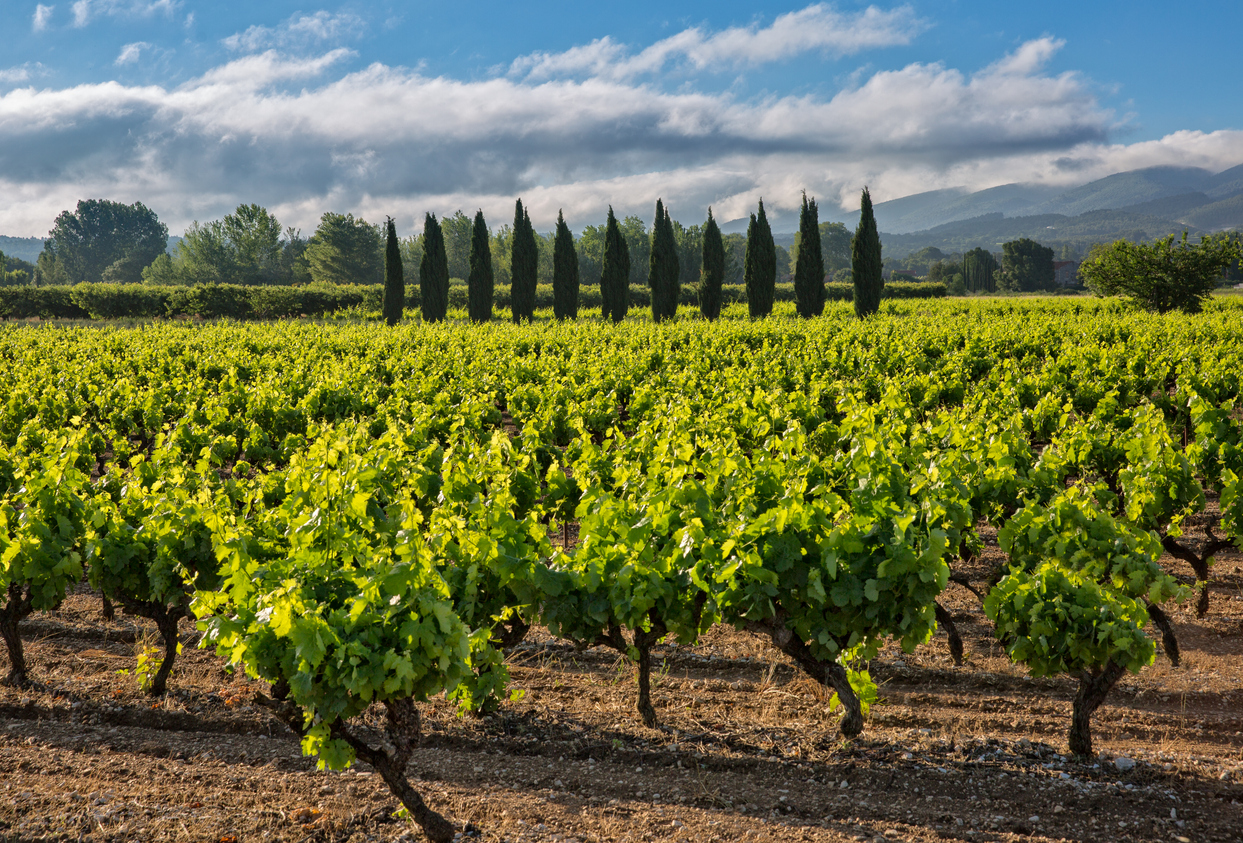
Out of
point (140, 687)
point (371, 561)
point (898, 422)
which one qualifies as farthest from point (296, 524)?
point (898, 422)

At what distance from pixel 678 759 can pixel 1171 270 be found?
43742 mm

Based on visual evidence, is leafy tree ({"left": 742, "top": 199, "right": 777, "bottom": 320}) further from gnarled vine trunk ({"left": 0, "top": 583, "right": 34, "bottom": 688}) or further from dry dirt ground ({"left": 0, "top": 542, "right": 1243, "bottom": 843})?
gnarled vine trunk ({"left": 0, "top": 583, "right": 34, "bottom": 688})

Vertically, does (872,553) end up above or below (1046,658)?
above

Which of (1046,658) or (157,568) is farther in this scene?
(157,568)

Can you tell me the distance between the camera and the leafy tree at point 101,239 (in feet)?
346

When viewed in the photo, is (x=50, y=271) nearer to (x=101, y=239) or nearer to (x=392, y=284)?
(x=101, y=239)

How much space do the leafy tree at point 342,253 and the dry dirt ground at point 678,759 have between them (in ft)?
235

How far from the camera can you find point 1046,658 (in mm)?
4445

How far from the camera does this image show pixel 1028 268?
8819cm

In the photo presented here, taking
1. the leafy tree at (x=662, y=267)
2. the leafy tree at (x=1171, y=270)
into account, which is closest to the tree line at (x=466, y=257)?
the leafy tree at (x=662, y=267)

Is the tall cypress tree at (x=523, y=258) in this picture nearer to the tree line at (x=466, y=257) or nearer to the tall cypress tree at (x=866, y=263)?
the tree line at (x=466, y=257)

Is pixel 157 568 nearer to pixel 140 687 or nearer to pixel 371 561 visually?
pixel 140 687

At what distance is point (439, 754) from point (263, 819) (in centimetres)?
109

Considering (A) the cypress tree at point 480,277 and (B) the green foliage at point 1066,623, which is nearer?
(B) the green foliage at point 1066,623
